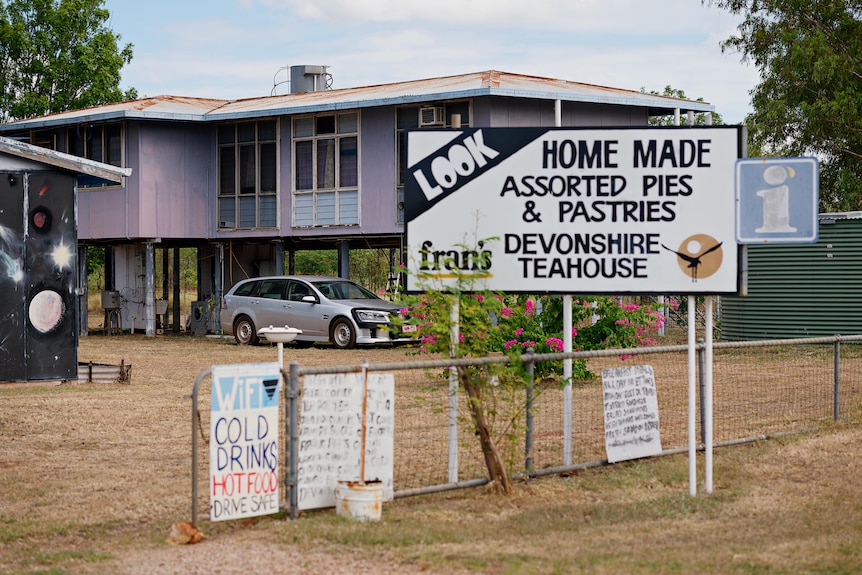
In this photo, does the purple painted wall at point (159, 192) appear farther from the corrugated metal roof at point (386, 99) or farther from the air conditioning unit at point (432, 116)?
the air conditioning unit at point (432, 116)

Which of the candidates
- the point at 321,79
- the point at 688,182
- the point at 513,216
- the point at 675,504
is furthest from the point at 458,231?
the point at 321,79

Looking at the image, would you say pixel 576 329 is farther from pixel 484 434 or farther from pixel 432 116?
pixel 432 116

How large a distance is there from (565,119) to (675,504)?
18660mm

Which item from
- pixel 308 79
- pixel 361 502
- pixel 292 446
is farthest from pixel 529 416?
pixel 308 79

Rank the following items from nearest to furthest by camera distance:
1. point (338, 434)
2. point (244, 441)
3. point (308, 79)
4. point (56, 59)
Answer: point (244, 441) → point (338, 434) → point (308, 79) → point (56, 59)

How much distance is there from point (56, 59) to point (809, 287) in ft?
96.6

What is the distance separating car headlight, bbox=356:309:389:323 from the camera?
2567cm

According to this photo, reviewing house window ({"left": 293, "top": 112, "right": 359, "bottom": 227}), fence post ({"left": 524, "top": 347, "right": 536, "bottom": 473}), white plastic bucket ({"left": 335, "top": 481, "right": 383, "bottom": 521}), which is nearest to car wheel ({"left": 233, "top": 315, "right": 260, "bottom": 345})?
house window ({"left": 293, "top": 112, "right": 359, "bottom": 227})

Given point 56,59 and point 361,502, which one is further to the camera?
point 56,59

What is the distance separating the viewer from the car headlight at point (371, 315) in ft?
84.2

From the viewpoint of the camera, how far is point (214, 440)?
8133 millimetres

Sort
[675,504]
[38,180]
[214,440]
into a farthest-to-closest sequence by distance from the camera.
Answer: [38,180] → [675,504] → [214,440]

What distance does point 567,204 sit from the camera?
9.98 meters

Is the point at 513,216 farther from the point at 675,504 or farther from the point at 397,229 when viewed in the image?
the point at 397,229
